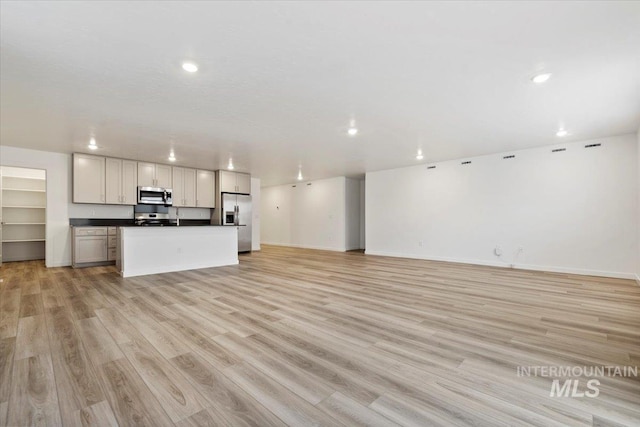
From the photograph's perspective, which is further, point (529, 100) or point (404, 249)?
point (404, 249)

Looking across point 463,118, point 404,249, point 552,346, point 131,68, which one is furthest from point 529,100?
point 404,249

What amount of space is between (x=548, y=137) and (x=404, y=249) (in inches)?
167

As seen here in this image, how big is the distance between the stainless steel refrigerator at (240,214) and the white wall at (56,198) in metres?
3.61

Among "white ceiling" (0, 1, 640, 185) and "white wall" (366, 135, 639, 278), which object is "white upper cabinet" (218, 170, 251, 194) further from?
"white wall" (366, 135, 639, 278)

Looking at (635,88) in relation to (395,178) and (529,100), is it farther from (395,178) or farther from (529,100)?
(395,178)

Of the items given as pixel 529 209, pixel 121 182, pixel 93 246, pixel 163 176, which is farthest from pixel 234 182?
pixel 529 209

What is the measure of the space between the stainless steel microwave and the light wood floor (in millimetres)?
3266

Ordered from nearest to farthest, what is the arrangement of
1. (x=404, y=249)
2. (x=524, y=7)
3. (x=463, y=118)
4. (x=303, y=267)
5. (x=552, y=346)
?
1. (x=524, y=7)
2. (x=552, y=346)
3. (x=463, y=118)
4. (x=303, y=267)
5. (x=404, y=249)

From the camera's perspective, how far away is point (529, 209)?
6.15 metres

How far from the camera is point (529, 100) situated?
3.64 metres

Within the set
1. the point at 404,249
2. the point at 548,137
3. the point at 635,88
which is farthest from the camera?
the point at 404,249

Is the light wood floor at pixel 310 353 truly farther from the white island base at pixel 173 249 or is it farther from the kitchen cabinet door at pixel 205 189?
the kitchen cabinet door at pixel 205 189

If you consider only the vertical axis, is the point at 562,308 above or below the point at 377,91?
below

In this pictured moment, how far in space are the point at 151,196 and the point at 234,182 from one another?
2337 millimetres
